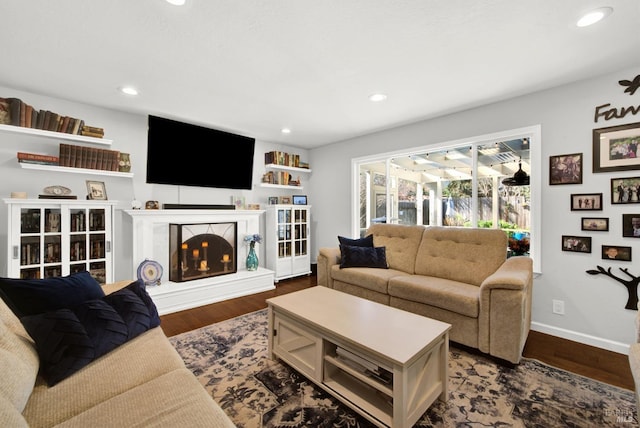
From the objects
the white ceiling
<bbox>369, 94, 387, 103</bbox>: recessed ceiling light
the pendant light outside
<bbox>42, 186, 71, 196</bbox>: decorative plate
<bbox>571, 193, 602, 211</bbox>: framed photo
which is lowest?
<bbox>571, 193, 602, 211</bbox>: framed photo

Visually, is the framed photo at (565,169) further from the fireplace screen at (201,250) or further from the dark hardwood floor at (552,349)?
the fireplace screen at (201,250)

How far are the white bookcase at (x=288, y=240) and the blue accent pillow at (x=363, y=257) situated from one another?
4.86ft

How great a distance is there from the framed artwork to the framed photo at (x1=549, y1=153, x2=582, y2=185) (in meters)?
0.11

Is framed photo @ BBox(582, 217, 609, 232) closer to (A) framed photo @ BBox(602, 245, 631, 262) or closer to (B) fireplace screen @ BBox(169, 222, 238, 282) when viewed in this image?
(A) framed photo @ BBox(602, 245, 631, 262)

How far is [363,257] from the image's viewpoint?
129 inches

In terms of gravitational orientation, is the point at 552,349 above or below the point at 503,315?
below

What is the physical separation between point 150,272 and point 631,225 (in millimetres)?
4759

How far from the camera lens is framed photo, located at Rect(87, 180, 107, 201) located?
298 centimetres

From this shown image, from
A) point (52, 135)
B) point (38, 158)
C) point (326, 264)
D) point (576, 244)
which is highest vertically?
point (52, 135)

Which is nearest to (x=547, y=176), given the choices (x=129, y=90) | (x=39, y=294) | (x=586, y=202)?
(x=586, y=202)

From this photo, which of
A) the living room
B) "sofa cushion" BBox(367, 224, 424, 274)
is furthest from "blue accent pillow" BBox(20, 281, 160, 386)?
"sofa cushion" BBox(367, 224, 424, 274)

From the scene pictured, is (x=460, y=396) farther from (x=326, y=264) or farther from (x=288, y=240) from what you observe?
(x=288, y=240)

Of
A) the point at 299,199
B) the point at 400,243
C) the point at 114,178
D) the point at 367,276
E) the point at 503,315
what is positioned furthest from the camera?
the point at 299,199

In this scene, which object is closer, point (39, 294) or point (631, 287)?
point (39, 294)
